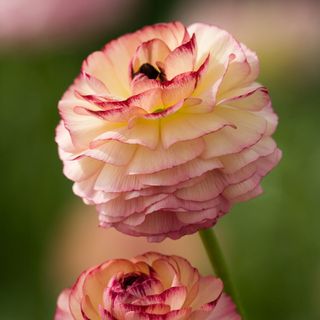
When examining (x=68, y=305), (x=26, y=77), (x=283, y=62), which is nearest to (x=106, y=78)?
(x=68, y=305)

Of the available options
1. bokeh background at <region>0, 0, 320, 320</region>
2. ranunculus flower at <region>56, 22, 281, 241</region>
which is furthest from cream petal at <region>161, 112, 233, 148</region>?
bokeh background at <region>0, 0, 320, 320</region>

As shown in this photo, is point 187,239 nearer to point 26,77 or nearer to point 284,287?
point 284,287

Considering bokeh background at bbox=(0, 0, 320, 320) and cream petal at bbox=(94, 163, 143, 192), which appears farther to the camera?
bokeh background at bbox=(0, 0, 320, 320)

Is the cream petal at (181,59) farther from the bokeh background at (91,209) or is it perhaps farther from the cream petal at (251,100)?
the bokeh background at (91,209)

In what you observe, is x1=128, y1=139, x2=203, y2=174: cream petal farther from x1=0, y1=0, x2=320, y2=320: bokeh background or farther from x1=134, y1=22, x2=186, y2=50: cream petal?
x1=0, y1=0, x2=320, y2=320: bokeh background

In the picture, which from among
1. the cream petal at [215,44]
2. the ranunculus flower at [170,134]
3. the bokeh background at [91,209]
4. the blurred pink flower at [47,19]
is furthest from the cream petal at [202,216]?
the blurred pink flower at [47,19]

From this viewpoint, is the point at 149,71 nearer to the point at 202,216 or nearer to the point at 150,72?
the point at 150,72

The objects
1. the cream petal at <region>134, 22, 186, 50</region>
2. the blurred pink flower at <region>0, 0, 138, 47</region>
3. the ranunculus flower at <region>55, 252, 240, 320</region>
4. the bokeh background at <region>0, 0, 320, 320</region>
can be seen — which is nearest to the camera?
the ranunculus flower at <region>55, 252, 240, 320</region>

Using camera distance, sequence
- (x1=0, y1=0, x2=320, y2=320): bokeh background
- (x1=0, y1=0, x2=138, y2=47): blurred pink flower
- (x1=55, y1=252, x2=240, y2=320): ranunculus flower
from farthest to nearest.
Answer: (x1=0, y1=0, x2=138, y2=47): blurred pink flower, (x1=0, y1=0, x2=320, y2=320): bokeh background, (x1=55, y1=252, x2=240, y2=320): ranunculus flower

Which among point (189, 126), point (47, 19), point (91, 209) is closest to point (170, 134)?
point (189, 126)
